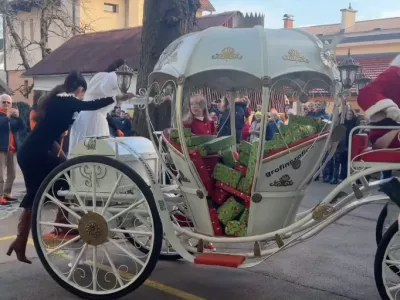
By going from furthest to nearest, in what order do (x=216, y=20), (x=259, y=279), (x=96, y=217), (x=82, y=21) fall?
(x=82, y=21), (x=216, y=20), (x=259, y=279), (x=96, y=217)

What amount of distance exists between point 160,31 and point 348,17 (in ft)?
96.2

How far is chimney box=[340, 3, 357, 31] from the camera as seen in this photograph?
34.4m

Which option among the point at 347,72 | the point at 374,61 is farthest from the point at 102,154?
the point at 374,61

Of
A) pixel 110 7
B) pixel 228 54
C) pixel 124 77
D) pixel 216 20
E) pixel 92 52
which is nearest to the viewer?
pixel 228 54

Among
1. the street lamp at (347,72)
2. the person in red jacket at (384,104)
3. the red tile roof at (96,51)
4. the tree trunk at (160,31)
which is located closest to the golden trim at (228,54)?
the street lamp at (347,72)

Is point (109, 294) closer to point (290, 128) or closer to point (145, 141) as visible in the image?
point (145, 141)

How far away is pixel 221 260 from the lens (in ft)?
13.9

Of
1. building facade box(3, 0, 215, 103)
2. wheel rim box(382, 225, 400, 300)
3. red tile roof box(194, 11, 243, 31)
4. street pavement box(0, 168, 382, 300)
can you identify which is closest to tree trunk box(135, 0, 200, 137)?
street pavement box(0, 168, 382, 300)

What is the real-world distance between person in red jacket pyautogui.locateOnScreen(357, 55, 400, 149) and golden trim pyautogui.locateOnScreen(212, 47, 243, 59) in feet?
3.35

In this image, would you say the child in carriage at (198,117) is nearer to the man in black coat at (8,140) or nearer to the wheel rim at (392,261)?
the wheel rim at (392,261)

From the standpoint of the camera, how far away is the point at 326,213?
13.2 ft

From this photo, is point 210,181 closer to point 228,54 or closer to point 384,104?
point 228,54

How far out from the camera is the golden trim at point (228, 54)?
4047 millimetres

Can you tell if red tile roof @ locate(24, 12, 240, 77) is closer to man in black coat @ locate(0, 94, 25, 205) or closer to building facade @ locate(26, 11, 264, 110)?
building facade @ locate(26, 11, 264, 110)
